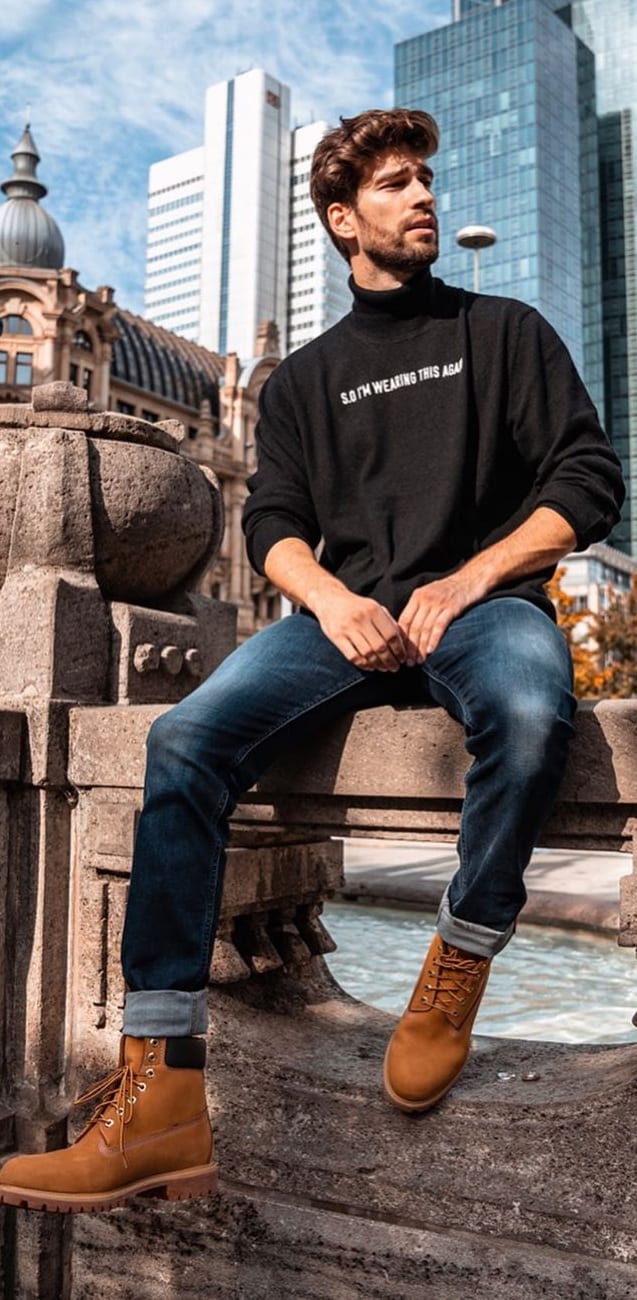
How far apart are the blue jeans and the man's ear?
1032 millimetres

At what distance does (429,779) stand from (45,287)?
40.5m

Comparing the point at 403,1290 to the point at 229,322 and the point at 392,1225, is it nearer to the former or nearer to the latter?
the point at 392,1225

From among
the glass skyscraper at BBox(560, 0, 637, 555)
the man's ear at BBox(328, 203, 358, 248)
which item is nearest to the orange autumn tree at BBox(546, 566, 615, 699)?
the man's ear at BBox(328, 203, 358, 248)

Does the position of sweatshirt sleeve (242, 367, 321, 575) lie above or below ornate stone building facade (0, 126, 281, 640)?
below

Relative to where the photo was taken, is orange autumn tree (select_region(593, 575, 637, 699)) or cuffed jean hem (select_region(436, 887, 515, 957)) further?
orange autumn tree (select_region(593, 575, 637, 699))

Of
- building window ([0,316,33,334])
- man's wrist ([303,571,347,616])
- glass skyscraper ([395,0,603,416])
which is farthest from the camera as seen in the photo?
glass skyscraper ([395,0,603,416])

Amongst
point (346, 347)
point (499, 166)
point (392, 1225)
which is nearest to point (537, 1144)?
point (392, 1225)

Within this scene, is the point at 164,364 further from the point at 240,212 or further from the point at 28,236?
the point at 240,212

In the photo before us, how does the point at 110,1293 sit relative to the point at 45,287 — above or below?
below

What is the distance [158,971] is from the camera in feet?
6.86

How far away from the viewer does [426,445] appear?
245 centimetres

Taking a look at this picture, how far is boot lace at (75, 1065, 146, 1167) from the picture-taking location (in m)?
1.98

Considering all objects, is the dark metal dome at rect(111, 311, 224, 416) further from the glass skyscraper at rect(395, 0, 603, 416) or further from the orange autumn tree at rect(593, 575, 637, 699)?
the glass skyscraper at rect(395, 0, 603, 416)

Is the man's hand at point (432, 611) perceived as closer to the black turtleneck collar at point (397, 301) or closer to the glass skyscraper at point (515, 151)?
the black turtleneck collar at point (397, 301)
